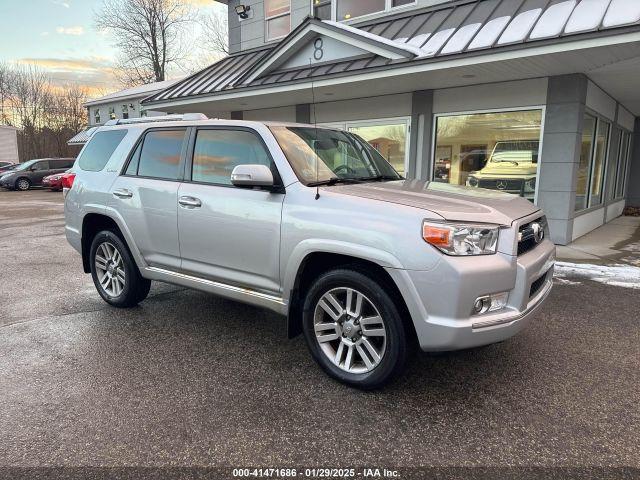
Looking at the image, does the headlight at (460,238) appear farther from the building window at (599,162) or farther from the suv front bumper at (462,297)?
the building window at (599,162)

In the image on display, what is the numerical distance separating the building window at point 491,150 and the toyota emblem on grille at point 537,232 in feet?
18.9

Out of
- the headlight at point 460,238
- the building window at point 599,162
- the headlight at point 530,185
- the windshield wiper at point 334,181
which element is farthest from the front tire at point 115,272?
the building window at point 599,162

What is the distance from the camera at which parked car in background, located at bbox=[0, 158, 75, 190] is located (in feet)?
80.5

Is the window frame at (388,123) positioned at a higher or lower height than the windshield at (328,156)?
higher

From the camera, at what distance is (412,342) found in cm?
302

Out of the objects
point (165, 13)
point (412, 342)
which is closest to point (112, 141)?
point (412, 342)

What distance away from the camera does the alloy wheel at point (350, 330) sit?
3086mm

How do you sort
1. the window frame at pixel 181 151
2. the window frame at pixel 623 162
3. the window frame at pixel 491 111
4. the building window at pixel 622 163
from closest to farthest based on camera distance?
the window frame at pixel 181 151 → the window frame at pixel 491 111 → the window frame at pixel 623 162 → the building window at pixel 622 163

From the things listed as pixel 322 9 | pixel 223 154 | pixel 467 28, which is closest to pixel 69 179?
pixel 223 154

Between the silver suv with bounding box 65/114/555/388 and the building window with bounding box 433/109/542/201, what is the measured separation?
5329 millimetres

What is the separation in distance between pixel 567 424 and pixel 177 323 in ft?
11.1

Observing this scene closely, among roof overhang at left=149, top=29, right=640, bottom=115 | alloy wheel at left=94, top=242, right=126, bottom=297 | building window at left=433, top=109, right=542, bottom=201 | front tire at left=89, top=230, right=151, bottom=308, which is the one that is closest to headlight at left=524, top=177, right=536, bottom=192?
building window at left=433, top=109, right=542, bottom=201

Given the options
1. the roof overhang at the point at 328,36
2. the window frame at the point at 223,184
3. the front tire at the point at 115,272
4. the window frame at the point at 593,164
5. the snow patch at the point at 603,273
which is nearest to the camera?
the window frame at the point at 223,184

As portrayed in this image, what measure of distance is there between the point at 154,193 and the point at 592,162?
9215 mm
